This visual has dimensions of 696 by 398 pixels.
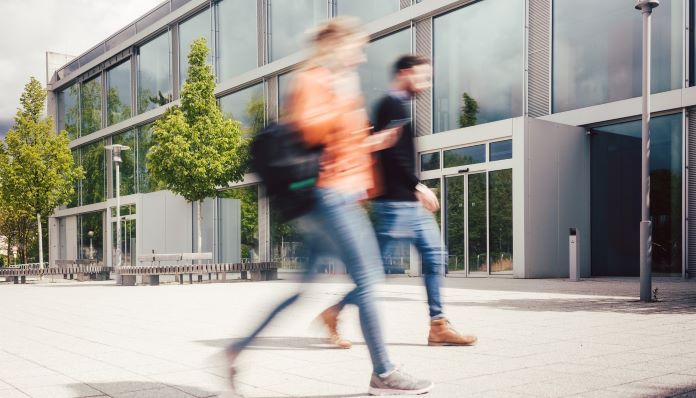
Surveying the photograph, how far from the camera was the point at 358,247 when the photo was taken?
3.34 m

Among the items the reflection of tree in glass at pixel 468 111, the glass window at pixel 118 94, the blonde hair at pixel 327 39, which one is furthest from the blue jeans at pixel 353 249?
the glass window at pixel 118 94

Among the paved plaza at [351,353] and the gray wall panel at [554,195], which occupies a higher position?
the gray wall panel at [554,195]

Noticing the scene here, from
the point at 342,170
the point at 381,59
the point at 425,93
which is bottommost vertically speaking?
the point at 342,170

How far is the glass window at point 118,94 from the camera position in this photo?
3606 cm

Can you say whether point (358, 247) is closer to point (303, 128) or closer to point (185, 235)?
point (303, 128)

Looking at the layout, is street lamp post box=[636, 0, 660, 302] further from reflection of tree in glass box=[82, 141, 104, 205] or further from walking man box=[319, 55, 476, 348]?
reflection of tree in glass box=[82, 141, 104, 205]

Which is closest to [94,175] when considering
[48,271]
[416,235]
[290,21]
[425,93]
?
[290,21]

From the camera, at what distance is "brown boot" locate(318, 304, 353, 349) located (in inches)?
205

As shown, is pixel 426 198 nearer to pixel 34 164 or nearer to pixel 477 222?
pixel 477 222

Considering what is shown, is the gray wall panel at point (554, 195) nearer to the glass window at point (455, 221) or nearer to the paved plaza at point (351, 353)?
the glass window at point (455, 221)

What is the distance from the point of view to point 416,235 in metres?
4.80

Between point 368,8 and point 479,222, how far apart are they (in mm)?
9088

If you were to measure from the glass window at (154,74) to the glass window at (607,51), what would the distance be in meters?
20.4

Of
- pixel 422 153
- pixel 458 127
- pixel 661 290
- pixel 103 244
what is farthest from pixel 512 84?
pixel 103 244
